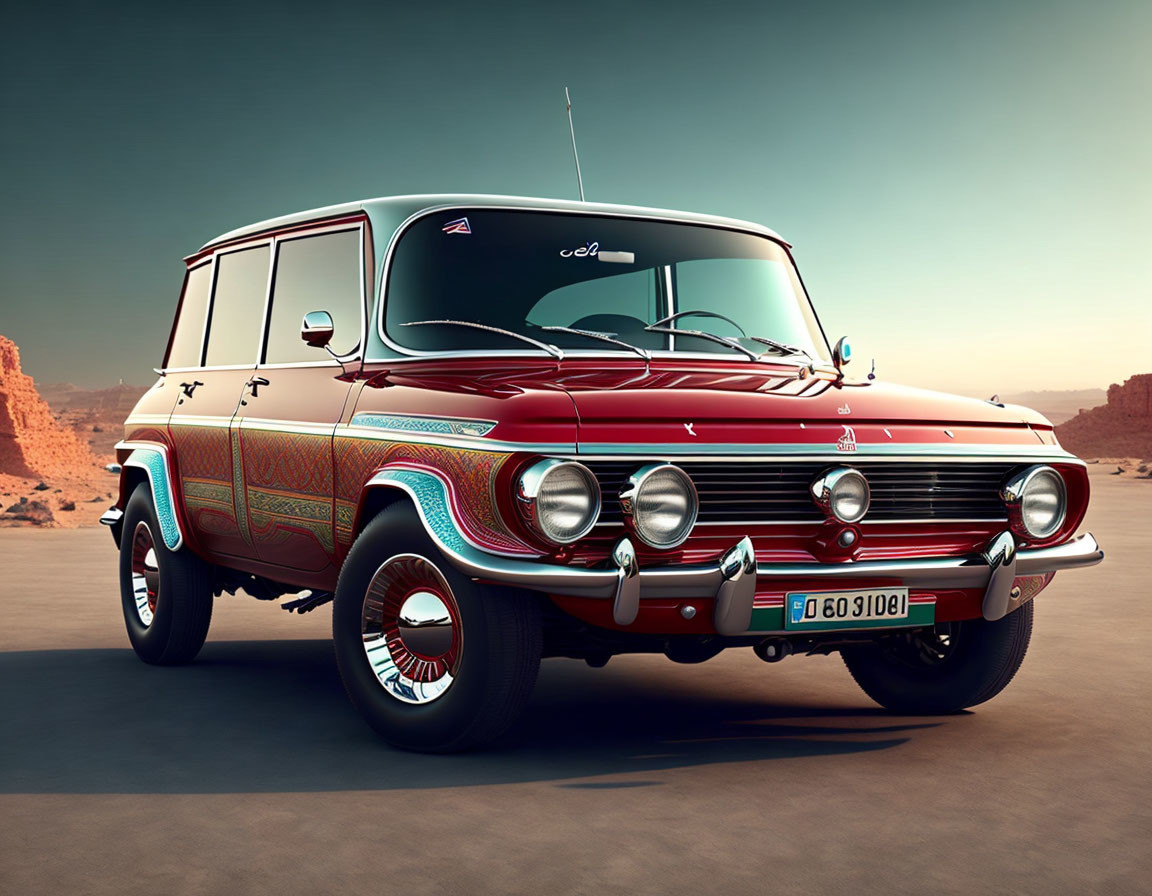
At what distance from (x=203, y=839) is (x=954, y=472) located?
3.10 metres

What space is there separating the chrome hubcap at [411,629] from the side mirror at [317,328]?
1.14 meters

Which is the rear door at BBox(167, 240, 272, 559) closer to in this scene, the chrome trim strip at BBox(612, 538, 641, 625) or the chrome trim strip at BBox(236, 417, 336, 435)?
the chrome trim strip at BBox(236, 417, 336, 435)

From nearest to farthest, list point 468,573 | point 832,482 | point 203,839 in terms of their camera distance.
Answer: point 203,839 → point 468,573 → point 832,482

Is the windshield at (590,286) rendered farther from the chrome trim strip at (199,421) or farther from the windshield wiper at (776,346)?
the chrome trim strip at (199,421)

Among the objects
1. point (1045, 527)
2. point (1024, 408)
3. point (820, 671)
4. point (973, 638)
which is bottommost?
point (820, 671)

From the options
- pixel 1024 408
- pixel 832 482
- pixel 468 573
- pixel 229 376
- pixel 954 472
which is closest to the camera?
pixel 468 573

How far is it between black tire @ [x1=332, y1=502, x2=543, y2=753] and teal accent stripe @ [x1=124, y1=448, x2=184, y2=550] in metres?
2.23

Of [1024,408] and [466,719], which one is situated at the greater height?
[1024,408]

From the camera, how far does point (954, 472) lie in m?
5.70

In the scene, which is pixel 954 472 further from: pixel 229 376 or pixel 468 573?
pixel 229 376

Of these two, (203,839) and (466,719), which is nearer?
(203,839)

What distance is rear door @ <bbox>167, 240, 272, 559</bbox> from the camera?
705 centimetres

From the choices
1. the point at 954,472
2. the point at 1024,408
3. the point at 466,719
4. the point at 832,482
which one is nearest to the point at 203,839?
the point at 466,719

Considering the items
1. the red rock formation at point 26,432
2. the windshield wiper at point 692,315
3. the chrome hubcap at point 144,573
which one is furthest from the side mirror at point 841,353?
the red rock formation at point 26,432
